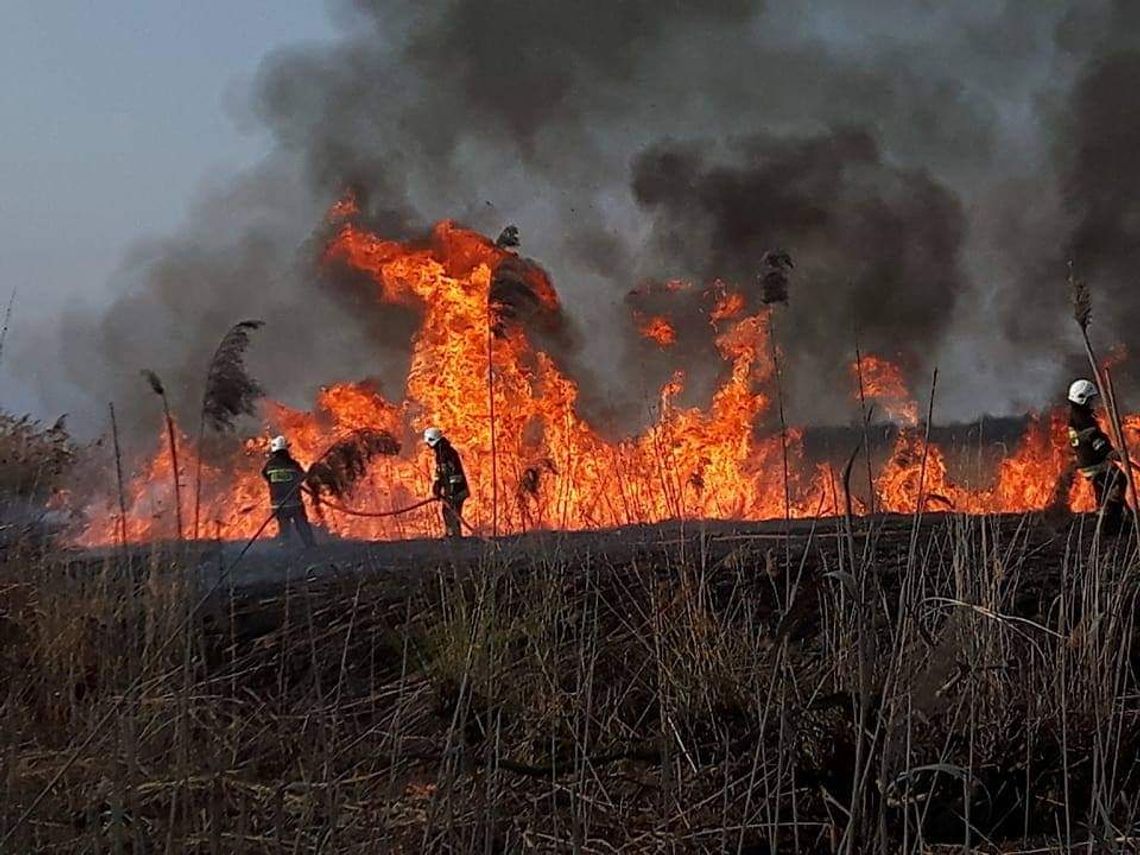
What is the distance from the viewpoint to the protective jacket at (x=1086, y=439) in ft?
29.9

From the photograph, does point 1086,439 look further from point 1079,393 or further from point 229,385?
point 229,385

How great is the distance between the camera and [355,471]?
346 cm

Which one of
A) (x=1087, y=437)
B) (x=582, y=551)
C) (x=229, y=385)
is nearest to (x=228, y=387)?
(x=229, y=385)

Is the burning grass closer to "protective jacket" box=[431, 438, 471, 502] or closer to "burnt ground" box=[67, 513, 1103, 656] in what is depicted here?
"burnt ground" box=[67, 513, 1103, 656]

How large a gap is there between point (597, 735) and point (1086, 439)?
712 cm

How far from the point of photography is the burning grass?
221 centimetres

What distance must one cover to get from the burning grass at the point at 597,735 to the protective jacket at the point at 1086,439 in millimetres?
5489

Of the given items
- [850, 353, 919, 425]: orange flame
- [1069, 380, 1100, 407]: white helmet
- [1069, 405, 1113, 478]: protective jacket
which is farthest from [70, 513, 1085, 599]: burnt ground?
[850, 353, 919, 425]: orange flame

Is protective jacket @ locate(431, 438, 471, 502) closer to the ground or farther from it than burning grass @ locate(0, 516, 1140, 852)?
farther from it

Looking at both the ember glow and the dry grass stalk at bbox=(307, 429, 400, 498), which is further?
the ember glow

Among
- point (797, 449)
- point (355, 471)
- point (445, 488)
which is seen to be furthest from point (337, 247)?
point (355, 471)

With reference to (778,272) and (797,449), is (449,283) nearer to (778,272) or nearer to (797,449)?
(797,449)

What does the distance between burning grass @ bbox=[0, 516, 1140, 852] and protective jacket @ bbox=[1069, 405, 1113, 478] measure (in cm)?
549

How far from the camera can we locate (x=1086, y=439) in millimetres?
9258
